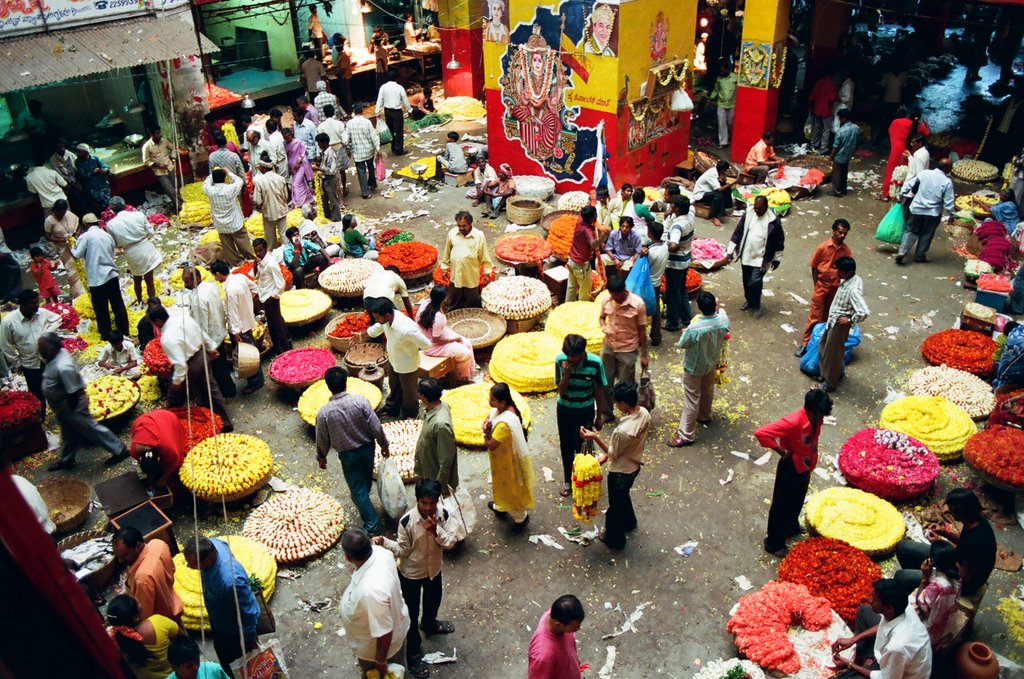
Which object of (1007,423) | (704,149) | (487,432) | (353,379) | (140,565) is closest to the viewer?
(140,565)

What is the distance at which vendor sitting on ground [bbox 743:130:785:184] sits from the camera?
14703 millimetres

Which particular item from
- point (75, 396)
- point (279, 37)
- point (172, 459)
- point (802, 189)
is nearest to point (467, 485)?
point (172, 459)

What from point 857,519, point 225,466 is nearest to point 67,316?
point 225,466

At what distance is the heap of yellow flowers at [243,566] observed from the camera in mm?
6336

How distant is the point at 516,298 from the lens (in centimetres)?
1041

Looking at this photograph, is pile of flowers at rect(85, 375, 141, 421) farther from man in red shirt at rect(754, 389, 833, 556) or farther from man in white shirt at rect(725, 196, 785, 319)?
man in white shirt at rect(725, 196, 785, 319)

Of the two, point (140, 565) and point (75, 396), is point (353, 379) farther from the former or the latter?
point (140, 565)

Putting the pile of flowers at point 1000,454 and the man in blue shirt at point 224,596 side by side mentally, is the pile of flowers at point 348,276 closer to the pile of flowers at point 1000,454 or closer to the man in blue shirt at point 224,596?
the man in blue shirt at point 224,596

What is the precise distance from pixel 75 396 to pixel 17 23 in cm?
764

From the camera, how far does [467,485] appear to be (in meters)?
8.09

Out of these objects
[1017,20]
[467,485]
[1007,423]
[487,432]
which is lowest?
[467,485]

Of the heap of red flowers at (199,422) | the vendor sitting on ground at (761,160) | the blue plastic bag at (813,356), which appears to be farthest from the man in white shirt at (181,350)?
the vendor sitting on ground at (761,160)

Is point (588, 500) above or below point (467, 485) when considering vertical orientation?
above

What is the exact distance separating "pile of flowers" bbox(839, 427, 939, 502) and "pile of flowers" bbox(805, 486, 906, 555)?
18cm
